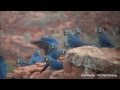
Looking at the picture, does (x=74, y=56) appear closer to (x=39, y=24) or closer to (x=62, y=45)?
(x=62, y=45)

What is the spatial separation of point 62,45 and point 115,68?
0.80 meters

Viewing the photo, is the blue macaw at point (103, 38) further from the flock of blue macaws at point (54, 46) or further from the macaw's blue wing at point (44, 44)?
the macaw's blue wing at point (44, 44)

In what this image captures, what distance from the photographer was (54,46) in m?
3.80

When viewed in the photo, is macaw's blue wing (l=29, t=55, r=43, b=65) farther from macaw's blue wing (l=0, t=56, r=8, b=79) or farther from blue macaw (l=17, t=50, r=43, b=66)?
macaw's blue wing (l=0, t=56, r=8, b=79)

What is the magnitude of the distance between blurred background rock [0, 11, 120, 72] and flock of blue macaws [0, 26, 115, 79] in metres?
0.06

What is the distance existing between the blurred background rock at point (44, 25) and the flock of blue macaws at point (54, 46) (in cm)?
6

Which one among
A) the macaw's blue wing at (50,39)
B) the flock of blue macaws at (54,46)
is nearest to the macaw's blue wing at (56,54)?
the flock of blue macaws at (54,46)

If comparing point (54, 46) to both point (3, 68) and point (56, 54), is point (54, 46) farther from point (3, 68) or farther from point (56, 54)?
point (3, 68)

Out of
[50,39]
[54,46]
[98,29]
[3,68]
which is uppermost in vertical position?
[98,29]

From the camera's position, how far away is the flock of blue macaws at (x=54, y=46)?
3758 mm

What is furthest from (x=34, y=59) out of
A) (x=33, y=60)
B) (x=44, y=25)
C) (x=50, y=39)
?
(x=44, y=25)

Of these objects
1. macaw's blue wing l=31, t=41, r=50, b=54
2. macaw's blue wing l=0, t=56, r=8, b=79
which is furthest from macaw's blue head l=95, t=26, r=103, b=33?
macaw's blue wing l=0, t=56, r=8, b=79

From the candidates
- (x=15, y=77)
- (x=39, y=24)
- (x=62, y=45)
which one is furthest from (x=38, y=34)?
(x=15, y=77)

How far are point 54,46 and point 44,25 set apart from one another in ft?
1.09
